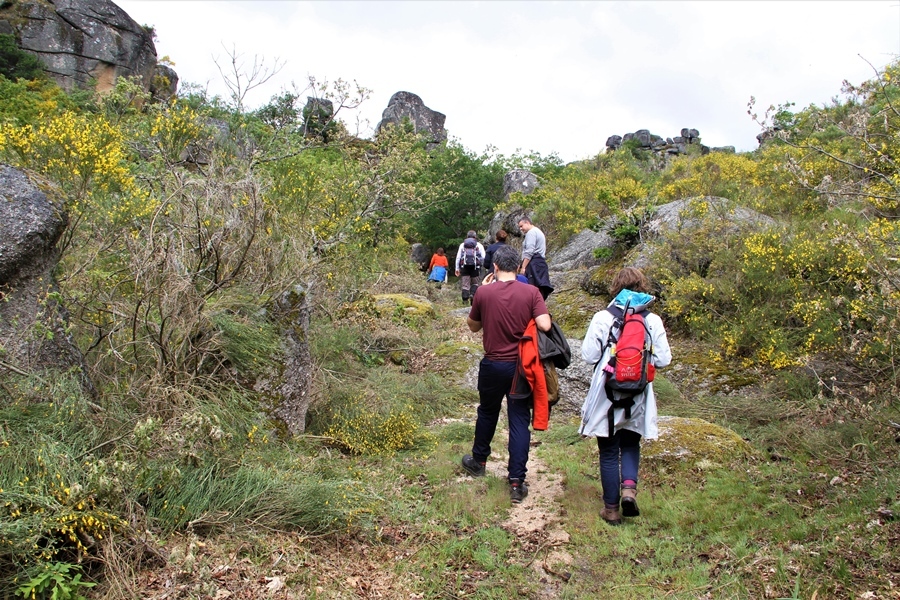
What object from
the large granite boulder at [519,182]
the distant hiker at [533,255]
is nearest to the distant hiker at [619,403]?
the distant hiker at [533,255]

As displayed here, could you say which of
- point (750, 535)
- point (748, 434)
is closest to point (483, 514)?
point (750, 535)

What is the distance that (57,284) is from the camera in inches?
171

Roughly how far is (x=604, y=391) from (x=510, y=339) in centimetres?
82

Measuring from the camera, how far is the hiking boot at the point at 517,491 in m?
4.98

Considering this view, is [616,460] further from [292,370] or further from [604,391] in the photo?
[292,370]

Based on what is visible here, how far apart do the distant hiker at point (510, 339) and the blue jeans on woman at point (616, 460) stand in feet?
2.04

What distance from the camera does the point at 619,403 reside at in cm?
447

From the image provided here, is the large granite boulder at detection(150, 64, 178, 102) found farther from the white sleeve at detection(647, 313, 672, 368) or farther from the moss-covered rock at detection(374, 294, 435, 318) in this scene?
the white sleeve at detection(647, 313, 672, 368)

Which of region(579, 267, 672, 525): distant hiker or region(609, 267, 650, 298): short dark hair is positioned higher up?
region(609, 267, 650, 298): short dark hair

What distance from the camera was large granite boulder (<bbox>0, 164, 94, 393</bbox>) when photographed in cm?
384

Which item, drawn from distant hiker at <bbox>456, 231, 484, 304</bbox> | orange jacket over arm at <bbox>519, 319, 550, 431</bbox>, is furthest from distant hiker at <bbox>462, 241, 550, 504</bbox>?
distant hiker at <bbox>456, 231, 484, 304</bbox>

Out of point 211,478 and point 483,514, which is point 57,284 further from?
point 483,514

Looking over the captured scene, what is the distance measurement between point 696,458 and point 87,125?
20.5 feet

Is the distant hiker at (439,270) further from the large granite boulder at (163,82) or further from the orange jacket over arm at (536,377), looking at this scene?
the large granite boulder at (163,82)
